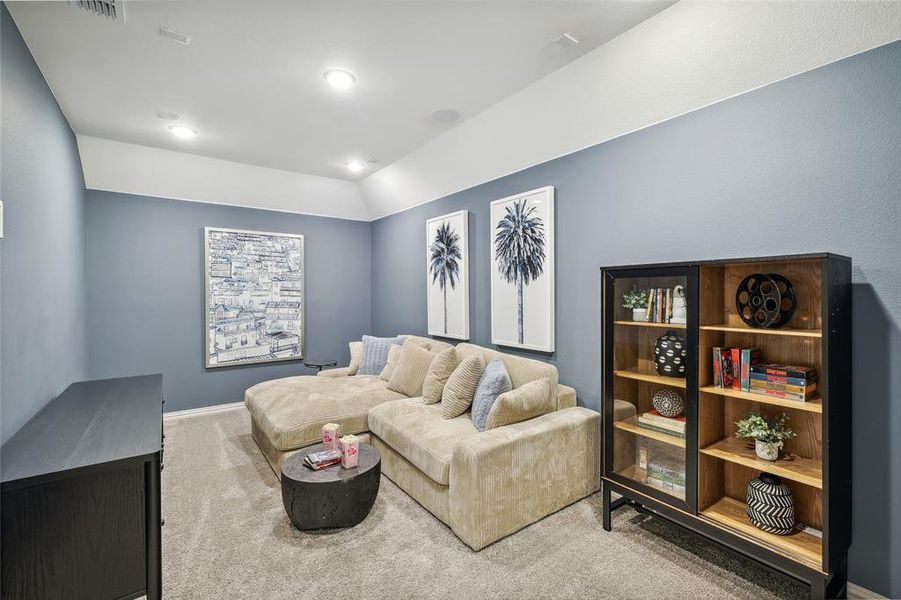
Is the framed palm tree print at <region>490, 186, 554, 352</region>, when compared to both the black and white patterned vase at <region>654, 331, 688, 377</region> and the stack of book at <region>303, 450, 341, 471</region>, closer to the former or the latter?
the black and white patterned vase at <region>654, 331, 688, 377</region>

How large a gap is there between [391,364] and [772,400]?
3095 mm

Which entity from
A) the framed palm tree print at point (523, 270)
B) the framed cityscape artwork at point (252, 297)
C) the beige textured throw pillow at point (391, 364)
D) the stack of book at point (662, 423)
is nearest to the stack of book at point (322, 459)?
the beige textured throw pillow at point (391, 364)

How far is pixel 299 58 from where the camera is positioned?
101 inches

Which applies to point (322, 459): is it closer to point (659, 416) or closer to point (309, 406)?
point (309, 406)

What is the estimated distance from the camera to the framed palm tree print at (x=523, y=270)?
3270mm

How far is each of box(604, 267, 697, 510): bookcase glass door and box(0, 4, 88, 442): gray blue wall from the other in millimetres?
3055

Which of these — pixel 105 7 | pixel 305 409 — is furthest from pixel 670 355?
pixel 105 7

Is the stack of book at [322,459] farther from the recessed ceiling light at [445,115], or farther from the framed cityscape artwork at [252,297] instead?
the framed cityscape artwork at [252,297]

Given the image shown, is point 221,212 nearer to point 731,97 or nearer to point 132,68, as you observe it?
point 132,68

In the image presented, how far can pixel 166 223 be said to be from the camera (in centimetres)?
464

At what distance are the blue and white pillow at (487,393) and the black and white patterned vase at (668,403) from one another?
918 millimetres

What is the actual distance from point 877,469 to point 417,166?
13.5 feet

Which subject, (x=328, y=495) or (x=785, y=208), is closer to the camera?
(x=785, y=208)

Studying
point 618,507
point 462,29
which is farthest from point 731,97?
point 618,507
